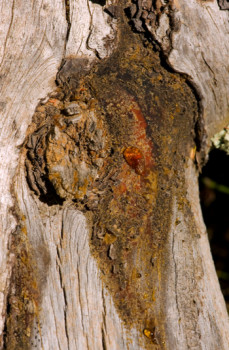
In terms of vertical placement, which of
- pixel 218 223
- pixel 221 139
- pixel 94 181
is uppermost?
pixel 221 139

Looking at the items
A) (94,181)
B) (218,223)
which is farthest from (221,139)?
(218,223)

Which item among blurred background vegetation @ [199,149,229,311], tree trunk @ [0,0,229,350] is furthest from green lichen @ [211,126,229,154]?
blurred background vegetation @ [199,149,229,311]

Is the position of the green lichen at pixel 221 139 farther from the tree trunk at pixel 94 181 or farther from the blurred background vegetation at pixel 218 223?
the blurred background vegetation at pixel 218 223

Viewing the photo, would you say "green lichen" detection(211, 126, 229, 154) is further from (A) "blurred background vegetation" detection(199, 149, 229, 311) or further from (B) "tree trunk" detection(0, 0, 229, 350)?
(A) "blurred background vegetation" detection(199, 149, 229, 311)

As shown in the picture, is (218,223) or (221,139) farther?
(218,223)

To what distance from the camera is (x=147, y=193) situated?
5.11 feet

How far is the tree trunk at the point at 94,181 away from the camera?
4.74 feet

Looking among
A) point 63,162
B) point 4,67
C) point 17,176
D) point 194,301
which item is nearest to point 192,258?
point 194,301

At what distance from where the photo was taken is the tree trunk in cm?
145

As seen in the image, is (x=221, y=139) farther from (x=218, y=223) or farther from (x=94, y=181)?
(x=218, y=223)

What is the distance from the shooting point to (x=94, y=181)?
150cm

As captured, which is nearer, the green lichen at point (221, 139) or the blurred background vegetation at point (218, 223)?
the green lichen at point (221, 139)

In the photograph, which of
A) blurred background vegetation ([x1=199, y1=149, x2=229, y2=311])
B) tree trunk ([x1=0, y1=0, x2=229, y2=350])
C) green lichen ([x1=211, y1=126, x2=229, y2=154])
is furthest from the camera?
blurred background vegetation ([x1=199, y1=149, x2=229, y2=311])

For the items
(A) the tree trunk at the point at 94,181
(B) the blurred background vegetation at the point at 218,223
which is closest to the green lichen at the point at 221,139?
(A) the tree trunk at the point at 94,181
